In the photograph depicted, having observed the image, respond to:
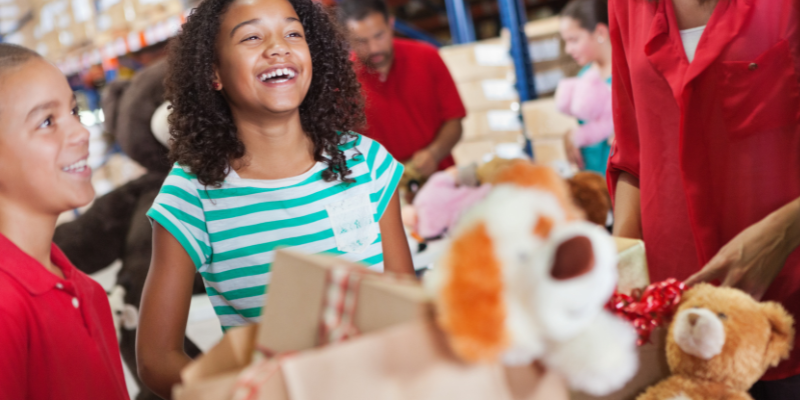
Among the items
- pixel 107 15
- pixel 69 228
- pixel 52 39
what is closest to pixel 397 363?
pixel 69 228

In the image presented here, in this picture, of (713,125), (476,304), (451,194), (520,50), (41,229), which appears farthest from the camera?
(520,50)

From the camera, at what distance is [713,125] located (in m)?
0.84

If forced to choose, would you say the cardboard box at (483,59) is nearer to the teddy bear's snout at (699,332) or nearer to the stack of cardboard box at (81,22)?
the stack of cardboard box at (81,22)

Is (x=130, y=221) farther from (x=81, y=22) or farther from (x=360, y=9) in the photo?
(x=81, y=22)

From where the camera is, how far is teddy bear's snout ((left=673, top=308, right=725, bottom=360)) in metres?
0.62

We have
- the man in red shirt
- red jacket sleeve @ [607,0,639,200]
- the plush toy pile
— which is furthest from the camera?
the man in red shirt

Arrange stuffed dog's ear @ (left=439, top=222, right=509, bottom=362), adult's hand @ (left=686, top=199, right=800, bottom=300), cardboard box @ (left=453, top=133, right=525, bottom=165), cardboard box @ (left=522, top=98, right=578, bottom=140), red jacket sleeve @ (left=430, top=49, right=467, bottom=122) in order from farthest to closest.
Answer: cardboard box @ (left=453, top=133, right=525, bottom=165)
cardboard box @ (left=522, top=98, right=578, bottom=140)
red jacket sleeve @ (left=430, top=49, right=467, bottom=122)
adult's hand @ (left=686, top=199, right=800, bottom=300)
stuffed dog's ear @ (left=439, top=222, right=509, bottom=362)

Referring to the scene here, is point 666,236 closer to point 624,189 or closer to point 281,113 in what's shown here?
point 624,189

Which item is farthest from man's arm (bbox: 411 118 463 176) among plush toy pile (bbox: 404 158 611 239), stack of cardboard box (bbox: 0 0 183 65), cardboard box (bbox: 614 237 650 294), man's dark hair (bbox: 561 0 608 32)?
stack of cardboard box (bbox: 0 0 183 65)

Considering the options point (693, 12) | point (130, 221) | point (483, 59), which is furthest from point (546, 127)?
point (693, 12)

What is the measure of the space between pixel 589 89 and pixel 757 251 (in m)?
1.57

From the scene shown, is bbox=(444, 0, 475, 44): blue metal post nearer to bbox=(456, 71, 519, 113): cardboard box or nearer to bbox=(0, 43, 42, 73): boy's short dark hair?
bbox=(456, 71, 519, 113): cardboard box

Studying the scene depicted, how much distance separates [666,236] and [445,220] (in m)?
0.86

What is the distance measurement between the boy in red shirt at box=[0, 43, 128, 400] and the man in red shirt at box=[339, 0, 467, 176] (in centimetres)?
147
